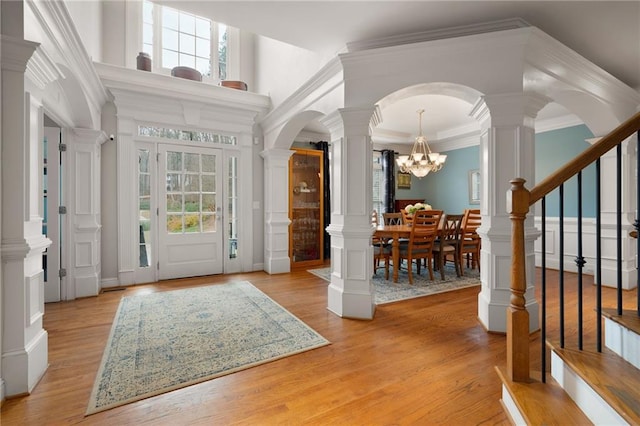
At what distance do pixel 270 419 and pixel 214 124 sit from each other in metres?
4.22

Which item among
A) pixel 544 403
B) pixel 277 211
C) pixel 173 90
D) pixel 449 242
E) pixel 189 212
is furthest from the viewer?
pixel 277 211

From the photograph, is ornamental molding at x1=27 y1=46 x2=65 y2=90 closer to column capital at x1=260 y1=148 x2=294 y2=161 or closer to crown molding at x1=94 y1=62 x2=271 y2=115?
crown molding at x1=94 y1=62 x2=271 y2=115

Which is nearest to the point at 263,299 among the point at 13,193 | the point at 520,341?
the point at 13,193

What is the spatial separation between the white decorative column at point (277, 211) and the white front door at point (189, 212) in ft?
2.46

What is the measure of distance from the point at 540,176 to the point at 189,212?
239 inches

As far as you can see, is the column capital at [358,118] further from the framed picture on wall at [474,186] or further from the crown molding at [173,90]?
the framed picture on wall at [474,186]

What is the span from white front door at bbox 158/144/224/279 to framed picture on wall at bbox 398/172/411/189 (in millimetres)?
4552

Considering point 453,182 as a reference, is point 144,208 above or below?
below

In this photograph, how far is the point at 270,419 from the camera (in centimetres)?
157

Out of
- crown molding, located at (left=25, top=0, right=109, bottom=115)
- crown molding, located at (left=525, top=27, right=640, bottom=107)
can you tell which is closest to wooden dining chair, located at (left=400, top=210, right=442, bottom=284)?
crown molding, located at (left=525, top=27, right=640, bottom=107)

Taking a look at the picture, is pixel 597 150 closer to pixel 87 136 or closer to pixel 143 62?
pixel 87 136

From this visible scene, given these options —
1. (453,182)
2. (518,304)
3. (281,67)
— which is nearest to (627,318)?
(518,304)

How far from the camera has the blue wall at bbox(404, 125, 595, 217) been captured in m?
4.96

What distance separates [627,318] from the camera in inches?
57.1
